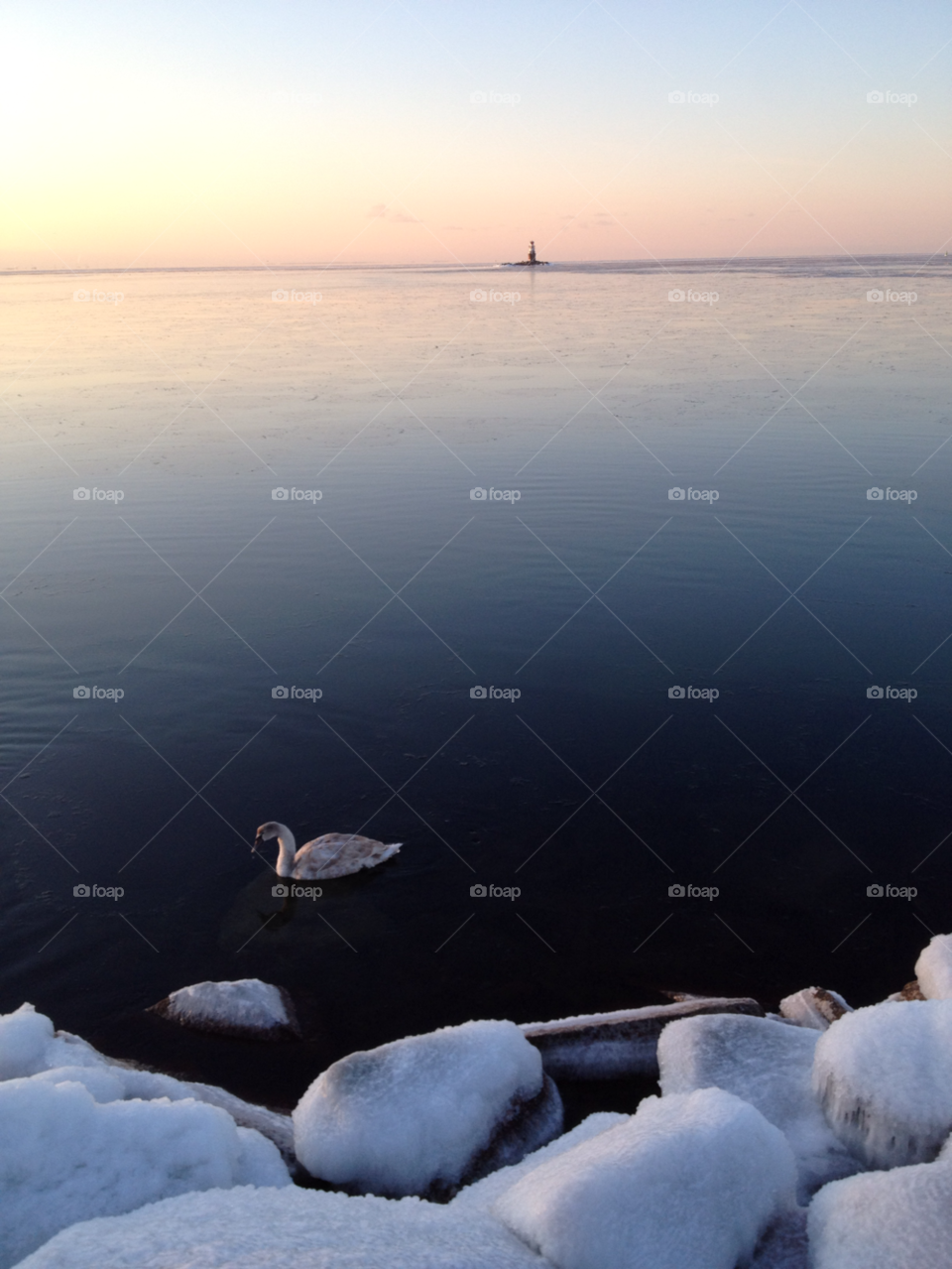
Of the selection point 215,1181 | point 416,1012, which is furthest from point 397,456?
point 215,1181

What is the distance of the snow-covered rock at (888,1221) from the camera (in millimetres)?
5621

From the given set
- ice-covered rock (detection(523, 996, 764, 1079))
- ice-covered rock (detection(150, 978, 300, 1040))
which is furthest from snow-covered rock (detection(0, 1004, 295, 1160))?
ice-covered rock (detection(523, 996, 764, 1079))

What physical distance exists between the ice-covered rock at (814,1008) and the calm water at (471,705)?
772 millimetres

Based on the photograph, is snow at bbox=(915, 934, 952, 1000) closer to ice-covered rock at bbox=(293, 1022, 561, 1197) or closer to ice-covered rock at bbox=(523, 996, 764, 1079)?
ice-covered rock at bbox=(523, 996, 764, 1079)

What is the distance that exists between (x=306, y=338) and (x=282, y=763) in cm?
4456

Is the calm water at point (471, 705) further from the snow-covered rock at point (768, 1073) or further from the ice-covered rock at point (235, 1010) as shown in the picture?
the snow-covered rock at point (768, 1073)

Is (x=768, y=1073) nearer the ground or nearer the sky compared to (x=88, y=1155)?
nearer the ground

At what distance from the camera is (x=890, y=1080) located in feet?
23.2

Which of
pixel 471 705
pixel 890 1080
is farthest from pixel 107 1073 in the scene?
pixel 471 705

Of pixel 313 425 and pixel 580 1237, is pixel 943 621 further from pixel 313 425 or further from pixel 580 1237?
pixel 313 425

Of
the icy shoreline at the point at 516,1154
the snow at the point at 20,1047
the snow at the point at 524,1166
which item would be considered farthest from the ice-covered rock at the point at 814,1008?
the snow at the point at 20,1047

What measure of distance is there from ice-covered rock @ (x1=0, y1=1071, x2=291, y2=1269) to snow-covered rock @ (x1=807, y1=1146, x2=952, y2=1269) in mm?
4040

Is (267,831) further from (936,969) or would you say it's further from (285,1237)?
(936,969)

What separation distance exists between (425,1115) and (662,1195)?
88.5 inches
